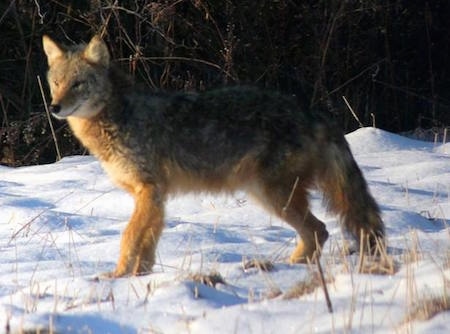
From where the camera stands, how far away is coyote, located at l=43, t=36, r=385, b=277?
6.95m

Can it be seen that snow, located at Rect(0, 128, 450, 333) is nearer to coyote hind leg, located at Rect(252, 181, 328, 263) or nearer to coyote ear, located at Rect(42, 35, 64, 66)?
coyote hind leg, located at Rect(252, 181, 328, 263)

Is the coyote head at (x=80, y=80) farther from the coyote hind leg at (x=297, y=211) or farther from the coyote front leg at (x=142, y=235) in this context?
the coyote hind leg at (x=297, y=211)

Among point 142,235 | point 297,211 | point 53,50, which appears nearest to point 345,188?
point 297,211

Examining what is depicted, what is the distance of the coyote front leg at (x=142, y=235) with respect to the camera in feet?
21.7

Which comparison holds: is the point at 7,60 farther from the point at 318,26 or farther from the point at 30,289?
the point at 30,289

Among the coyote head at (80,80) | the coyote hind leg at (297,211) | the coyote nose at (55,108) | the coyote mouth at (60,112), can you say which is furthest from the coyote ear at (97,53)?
the coyote hind leg at (297,211)

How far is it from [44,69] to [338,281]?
10403 mm

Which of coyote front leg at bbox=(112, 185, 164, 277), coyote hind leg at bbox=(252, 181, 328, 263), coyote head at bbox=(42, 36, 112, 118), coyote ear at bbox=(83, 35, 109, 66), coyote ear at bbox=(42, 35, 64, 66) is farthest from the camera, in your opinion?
coyote ear at bbox=(42, 35, 64, 66)

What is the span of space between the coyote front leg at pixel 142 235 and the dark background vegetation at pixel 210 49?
639cm

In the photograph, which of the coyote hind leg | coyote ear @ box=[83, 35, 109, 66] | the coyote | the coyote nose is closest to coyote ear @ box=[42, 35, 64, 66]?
the coyote

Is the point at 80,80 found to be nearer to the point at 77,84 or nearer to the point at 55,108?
the point at 77,84

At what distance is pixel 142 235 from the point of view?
685 cm

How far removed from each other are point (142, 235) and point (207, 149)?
0.85 m

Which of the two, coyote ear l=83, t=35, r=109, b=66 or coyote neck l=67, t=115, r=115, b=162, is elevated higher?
coyote ear l=83, t=35, r=109, b=66
